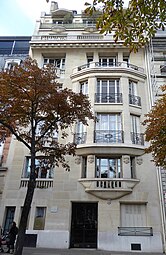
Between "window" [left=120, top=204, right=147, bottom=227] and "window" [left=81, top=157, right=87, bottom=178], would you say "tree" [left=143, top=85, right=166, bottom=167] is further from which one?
"window" [left=81, top=157, right=87, bottom=178]

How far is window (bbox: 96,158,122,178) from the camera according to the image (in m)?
14.1

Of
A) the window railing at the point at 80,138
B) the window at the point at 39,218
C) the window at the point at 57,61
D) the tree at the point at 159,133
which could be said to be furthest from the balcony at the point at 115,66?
the window at the point at 39,218

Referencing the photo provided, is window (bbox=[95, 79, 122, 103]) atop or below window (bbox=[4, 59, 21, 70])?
below

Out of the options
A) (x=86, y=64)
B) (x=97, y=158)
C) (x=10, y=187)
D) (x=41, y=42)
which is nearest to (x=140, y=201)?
(x=97, y=158)

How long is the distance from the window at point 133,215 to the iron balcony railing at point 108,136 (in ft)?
13.6

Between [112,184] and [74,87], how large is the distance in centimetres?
815

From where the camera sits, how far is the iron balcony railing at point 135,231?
1258cm

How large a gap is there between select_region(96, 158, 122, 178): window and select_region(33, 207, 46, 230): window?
406cm

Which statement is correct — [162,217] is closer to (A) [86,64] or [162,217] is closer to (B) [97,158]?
(B) [97,158]

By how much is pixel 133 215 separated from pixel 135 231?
889 millimetres

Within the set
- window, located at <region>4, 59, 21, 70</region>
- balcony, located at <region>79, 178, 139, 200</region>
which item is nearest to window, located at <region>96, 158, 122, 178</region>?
balcony, located at <region>79, 178, 139, 200</region>

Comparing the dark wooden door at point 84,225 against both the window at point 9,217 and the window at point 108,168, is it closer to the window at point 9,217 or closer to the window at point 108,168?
the window at point 108,168

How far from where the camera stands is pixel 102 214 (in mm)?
13047

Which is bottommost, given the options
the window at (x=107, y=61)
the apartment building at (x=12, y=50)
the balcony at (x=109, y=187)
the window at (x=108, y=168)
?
the balcony at (x=109, y=187)
